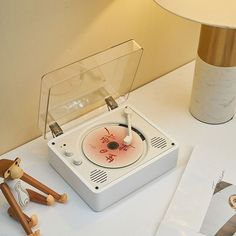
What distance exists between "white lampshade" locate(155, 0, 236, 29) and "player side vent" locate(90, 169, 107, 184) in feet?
1.05

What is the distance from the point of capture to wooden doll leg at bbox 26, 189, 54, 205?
0.84 m

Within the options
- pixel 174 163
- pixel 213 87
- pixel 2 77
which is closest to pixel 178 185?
pixel 174 163

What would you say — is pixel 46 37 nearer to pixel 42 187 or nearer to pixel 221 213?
pixel 42 187

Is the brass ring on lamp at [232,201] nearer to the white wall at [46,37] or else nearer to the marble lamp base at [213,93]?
the marble lamp base at [213,93]

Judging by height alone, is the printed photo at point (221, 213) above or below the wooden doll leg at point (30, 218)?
above

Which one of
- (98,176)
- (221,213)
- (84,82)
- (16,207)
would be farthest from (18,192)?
(221,213)

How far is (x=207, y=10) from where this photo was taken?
0.77m

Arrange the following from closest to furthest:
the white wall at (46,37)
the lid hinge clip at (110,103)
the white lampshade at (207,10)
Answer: the white lampshade at (207,10) → the white wall at (46,37) → the lid hinge clip at (110,103)

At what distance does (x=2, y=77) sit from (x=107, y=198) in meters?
0.31

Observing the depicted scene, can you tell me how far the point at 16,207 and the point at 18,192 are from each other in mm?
30

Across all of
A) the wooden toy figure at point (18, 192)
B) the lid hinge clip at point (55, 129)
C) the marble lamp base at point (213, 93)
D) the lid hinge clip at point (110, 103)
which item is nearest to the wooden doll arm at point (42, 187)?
the wooden toy figure at point (18, 192)

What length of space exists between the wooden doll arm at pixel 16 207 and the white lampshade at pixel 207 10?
1.38 feet

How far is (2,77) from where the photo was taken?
0.87m

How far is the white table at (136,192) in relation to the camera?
0.82 metres
